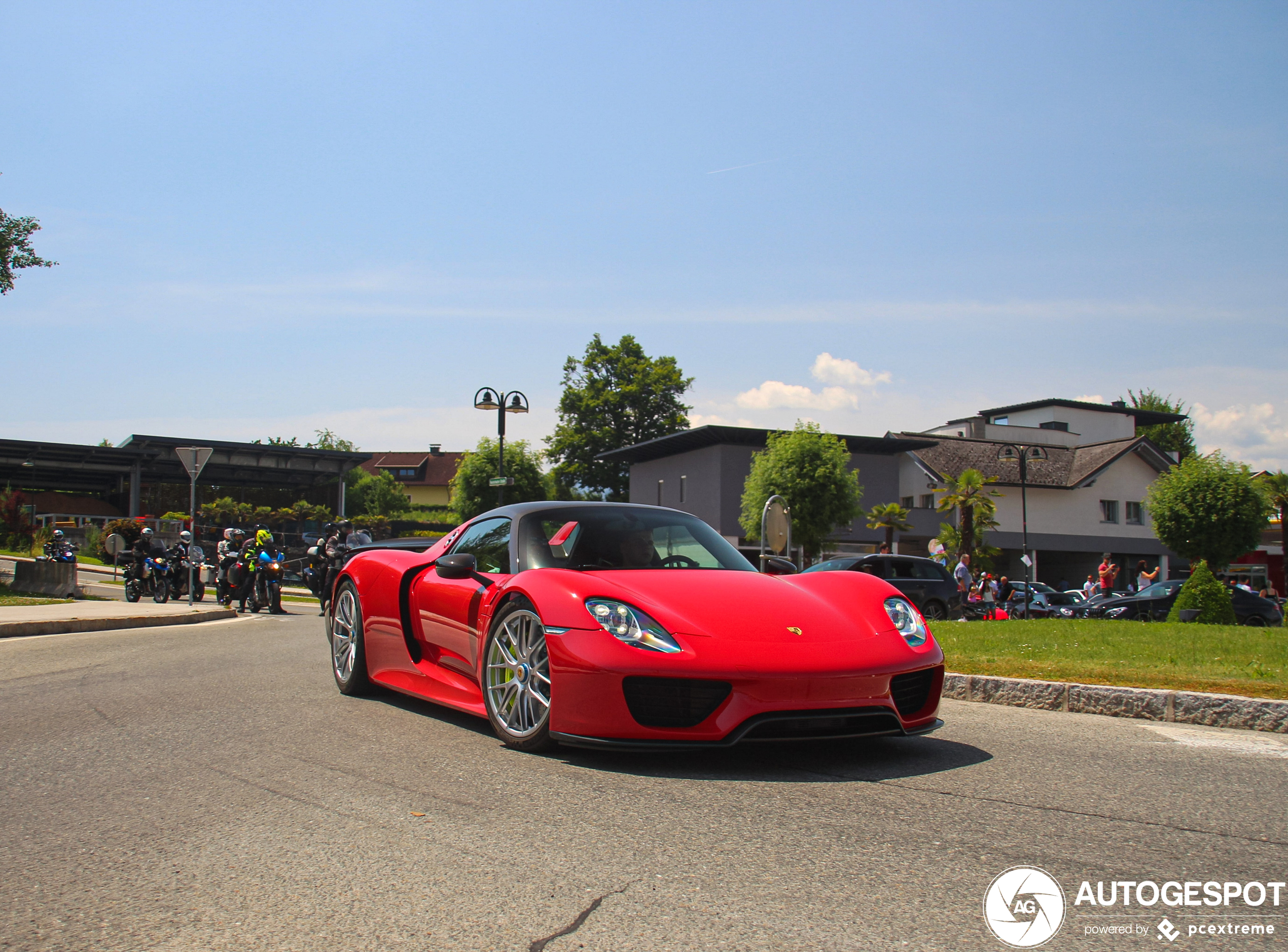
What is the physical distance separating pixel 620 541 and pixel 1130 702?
3.59 m

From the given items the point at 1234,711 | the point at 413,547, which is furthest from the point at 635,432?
the point at 1234,711

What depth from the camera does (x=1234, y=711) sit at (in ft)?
20.3

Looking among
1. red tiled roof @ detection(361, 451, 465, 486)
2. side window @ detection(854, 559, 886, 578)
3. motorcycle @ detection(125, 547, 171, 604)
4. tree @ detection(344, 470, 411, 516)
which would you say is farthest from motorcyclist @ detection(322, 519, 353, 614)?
red tiled roof @ detection(361, 451, 465, 486)

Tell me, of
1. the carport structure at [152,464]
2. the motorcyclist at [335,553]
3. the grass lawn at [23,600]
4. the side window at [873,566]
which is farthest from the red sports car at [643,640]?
the carport structure at [152,464]

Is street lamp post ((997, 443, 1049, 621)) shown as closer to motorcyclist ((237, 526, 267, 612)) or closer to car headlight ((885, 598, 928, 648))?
car headlight ((885, 598, 928, 648))

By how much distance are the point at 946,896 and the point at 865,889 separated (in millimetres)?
213

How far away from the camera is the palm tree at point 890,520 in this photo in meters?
44.8

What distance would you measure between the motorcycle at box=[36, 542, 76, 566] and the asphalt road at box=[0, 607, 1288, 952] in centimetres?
2470

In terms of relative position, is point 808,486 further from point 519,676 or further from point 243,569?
point 519,676

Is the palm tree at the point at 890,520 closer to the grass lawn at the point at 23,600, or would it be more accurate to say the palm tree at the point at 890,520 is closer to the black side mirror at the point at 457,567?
the grass lawn at the point at 23,600

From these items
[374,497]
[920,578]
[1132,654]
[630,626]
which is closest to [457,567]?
[630,626]

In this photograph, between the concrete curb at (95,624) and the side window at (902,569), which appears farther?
the side window at (902,569)

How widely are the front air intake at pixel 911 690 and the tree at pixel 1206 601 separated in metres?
12.9

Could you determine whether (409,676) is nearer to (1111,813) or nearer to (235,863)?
(235,863)
